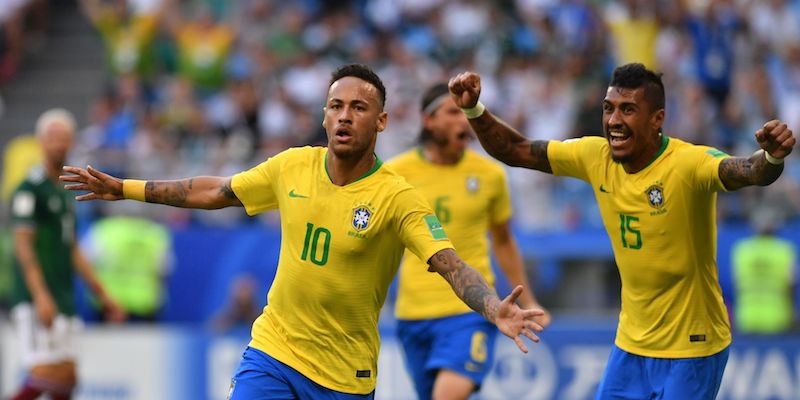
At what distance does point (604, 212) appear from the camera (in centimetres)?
761

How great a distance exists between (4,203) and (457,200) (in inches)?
376

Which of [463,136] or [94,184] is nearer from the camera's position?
[94,184]

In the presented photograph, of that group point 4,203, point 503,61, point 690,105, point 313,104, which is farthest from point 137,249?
point 690,105

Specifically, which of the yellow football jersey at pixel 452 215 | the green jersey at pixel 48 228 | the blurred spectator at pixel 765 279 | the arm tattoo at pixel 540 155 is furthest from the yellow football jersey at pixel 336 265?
the blurred spectator at pixel 765 279

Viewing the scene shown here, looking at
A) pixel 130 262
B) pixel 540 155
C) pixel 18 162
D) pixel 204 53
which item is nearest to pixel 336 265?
pixel 540 155

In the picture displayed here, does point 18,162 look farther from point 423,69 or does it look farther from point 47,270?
point 47,270

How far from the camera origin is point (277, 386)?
6.92 m

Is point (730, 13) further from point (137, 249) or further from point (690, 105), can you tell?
point (137, 249)

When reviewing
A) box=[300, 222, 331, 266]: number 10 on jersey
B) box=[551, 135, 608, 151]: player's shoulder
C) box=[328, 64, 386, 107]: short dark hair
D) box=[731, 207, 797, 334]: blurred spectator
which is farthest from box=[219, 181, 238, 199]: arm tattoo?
box=[731, 207, 797, 334]: blurred spectator

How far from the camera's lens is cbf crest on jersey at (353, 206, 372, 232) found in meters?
6.89

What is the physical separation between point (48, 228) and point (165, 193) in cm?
421

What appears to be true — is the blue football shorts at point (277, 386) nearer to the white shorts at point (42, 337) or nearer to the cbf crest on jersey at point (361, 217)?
the cbf crest on jersey at point (361, 217)

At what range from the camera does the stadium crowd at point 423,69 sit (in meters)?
16.1

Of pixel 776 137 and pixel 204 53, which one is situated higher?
pixel 204 53
